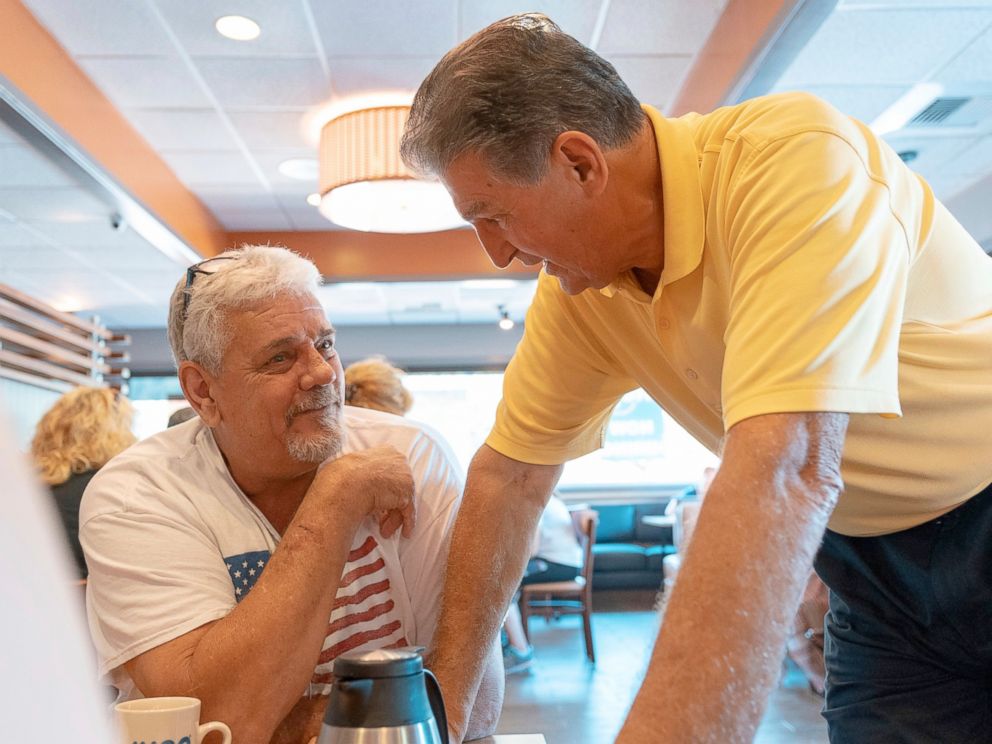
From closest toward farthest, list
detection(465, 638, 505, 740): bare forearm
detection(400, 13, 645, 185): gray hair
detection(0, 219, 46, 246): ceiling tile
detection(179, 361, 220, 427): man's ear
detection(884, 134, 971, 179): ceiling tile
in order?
detection(400, 13, 645, 185): gray hair, detection(465, 638, 505, 740): bare forearm, detection(179, 361, 220, 427): man's ear, detection(884, 134, 971, 179): ceiling tile, detection(0, 219, 46, 246): ceiling tile

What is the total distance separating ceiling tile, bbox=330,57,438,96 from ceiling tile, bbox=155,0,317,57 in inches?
8.4

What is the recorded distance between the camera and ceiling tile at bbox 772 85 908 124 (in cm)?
445

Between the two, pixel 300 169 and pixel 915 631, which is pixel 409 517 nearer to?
pixel 915 631

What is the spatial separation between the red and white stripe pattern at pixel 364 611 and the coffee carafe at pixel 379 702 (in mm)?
599

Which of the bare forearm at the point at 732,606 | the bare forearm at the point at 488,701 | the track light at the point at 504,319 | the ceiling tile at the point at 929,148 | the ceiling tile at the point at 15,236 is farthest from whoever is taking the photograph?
the track light at the point at 504,319

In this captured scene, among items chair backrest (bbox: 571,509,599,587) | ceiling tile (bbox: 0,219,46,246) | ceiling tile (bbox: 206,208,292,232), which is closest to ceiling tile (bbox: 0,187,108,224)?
ceiling tile (bbox: 0,219,46,246)

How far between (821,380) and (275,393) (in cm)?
99

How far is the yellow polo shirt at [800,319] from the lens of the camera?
82cm

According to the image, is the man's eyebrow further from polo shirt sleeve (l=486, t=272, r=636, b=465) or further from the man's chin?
the man's chin

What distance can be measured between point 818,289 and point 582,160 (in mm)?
416

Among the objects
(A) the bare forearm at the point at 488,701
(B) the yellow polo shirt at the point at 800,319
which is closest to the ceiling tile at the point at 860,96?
(B) the yellow polo shirt at the point at 800,319

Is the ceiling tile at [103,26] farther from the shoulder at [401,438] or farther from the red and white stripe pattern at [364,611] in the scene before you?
the red and white stripe pattern at [364,611]

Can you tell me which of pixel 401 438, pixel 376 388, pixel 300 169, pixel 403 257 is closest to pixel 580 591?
pixel 403 257

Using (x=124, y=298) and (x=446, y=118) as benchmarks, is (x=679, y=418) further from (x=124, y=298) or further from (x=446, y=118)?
(x=124, y=298)
